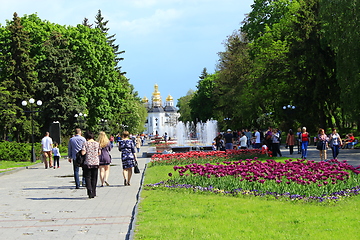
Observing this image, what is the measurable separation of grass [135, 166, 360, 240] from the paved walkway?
49 centimetres

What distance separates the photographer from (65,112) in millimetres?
52344

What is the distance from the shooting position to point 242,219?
904 centimetres

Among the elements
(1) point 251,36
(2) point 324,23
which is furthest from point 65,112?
(2) point 324,23

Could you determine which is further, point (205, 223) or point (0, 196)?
point (0, 196)

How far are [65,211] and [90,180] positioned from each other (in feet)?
8.28

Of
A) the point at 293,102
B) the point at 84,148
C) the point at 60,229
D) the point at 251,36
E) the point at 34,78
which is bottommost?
the point at 60,229

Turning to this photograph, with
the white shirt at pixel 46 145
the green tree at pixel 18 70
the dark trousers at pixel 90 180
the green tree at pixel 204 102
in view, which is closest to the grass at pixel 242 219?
the dark trousers at pixel 90 180

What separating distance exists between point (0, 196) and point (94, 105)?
1760 inches

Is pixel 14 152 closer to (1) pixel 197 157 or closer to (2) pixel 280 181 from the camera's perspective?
(1) pixel 197 157

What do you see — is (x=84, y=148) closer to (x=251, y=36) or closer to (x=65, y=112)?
(x=65, y=112)

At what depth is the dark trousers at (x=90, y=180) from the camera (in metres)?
13.8

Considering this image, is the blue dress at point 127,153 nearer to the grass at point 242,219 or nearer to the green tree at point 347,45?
the grass at point 242,219

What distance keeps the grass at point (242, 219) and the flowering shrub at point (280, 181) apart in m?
0.47

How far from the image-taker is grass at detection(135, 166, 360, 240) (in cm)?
774
